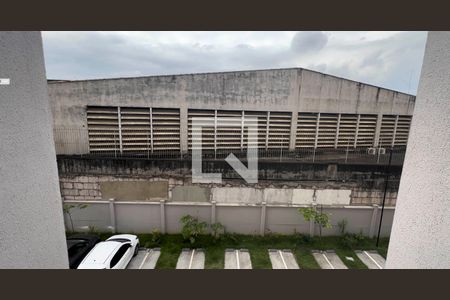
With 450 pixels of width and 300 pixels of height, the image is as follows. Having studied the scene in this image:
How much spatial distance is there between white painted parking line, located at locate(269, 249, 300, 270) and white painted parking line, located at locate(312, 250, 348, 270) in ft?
2.21

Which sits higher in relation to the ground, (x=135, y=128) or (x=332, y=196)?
(x=135, y=128)

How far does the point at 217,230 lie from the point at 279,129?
14.7ft

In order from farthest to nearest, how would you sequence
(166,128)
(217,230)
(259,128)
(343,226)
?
(259,128), (166,128), (343,226), (217,230)

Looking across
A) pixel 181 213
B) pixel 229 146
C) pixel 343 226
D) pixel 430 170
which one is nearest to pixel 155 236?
pixel 181 213

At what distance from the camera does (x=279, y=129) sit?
832 centimetres

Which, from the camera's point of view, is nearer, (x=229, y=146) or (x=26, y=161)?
(x=26, y=161)

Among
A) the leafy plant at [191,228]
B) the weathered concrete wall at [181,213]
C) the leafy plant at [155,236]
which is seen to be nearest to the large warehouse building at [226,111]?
the weathered concrete wall at [181,213]

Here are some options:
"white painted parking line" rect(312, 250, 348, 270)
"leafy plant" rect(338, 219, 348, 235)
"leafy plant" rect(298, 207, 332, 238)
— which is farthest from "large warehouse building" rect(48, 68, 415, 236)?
"white painted parking line" rect(312, 250, 348, 270)

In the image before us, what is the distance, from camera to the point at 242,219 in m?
6.51

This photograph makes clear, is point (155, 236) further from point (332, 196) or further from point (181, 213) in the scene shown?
point (332, 196)

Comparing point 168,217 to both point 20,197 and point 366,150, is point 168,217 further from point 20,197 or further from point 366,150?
point 366,150

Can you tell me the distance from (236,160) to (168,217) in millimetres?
2769

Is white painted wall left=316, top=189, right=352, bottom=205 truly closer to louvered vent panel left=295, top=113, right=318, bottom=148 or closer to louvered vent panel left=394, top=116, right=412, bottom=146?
louvered vent panel left=295, top=113, right=318, bottom=148

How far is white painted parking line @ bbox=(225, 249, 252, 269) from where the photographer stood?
5.30m
